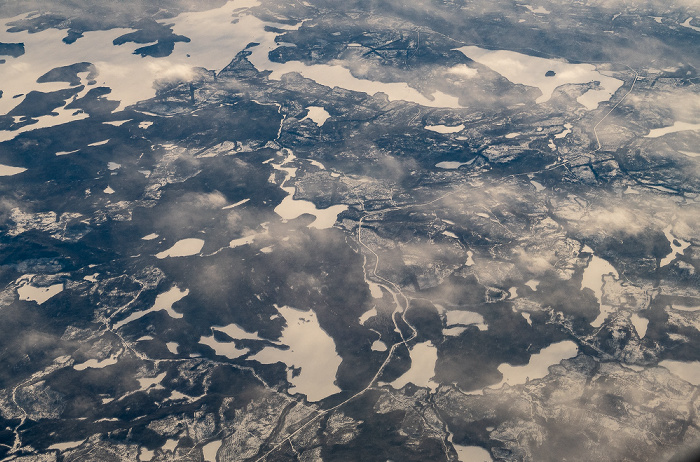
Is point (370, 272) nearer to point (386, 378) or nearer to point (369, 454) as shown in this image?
point (386, 378)

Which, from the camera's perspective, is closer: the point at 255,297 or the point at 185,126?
the point at 255,297

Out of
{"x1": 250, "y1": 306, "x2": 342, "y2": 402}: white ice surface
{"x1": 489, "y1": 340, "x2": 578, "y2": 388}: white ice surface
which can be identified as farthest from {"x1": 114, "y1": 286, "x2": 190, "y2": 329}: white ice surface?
{"x1": 489, "y1": 340, "x2": 578, "y2": 388}: white ice surface

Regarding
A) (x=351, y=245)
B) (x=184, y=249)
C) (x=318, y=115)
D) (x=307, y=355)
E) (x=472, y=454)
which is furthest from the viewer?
(x=318, y=115)

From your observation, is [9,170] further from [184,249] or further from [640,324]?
[640,324]

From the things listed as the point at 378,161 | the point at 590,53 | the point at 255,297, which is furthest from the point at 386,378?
the point at 590,53

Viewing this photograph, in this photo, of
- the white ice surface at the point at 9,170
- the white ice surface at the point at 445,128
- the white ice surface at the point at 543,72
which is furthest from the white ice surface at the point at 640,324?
A: the white ice surface at the point at 9,170

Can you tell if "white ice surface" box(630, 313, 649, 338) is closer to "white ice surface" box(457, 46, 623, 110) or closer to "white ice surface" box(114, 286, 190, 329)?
"white ice surface" box(457, 46, 623, 110)

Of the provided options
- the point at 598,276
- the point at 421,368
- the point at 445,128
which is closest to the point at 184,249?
the point at 421,368

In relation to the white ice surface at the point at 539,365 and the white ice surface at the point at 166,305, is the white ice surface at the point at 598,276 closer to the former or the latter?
the white ice surface at the point at 539,365
